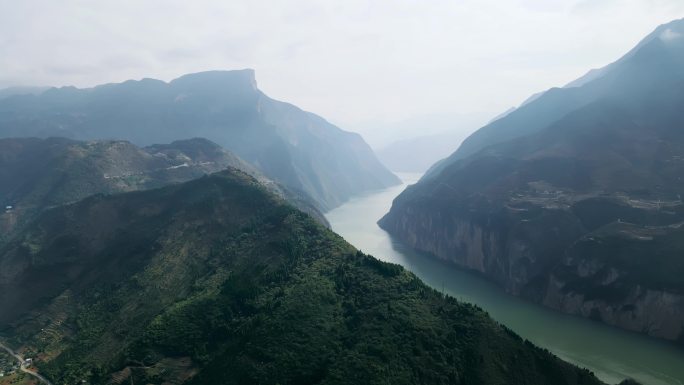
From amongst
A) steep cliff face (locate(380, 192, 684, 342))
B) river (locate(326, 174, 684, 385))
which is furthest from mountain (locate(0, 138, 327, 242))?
steep cliff face (locate(380, 192, 684, 342))

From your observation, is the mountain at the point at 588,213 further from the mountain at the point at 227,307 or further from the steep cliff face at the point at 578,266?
the mountain at the point at 227,307

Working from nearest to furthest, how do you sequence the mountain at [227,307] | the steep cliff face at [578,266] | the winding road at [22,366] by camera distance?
1. the mountain at [227,307]
2. the winding road at [22,366]
3. the steep cliff face at [578,266]

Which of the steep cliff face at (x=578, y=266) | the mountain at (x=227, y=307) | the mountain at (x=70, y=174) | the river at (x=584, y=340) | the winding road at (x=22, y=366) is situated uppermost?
the mountain at (x=70, y=174)

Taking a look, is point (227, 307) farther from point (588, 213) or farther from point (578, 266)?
point (588, 213)

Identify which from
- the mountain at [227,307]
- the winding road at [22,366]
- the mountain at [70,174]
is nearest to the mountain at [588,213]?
the mountain at [227,307]

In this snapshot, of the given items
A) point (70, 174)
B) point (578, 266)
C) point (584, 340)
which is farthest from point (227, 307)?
point (70, 174)

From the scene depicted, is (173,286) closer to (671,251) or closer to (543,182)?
(671,251)

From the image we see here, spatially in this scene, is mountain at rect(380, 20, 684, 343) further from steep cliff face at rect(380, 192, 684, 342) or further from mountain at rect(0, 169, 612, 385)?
mountain at rect(0, 169, 612, 385)

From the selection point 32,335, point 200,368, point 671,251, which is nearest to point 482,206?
point 671,251
